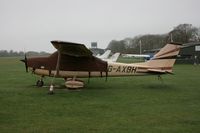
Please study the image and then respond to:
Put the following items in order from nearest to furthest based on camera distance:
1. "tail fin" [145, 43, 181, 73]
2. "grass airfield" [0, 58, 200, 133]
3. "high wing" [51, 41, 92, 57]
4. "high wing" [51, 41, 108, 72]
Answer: "grass airfield" [0, 58, 200, 133] → "high wing" [51, 41, 92, 57] → "high wing" [51, 41, 108, 72] → "tail fin" [145, 43, 181, 73]

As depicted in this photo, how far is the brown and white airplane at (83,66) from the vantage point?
14430 millimetres

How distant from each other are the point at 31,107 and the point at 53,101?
134cm

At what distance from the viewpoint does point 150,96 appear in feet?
40.1

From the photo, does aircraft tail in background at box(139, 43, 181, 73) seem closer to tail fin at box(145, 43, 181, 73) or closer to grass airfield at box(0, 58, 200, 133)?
tail fin at box(145, 43, 181, 73)

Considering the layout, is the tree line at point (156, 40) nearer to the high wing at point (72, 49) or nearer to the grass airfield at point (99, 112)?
the high wing at point (72, 49)

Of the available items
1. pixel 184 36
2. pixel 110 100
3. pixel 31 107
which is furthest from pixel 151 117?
pixel 184 36

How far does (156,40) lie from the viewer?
103 meters

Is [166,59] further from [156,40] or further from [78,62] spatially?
[156,40]

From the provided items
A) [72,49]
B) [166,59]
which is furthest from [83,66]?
[166,59]

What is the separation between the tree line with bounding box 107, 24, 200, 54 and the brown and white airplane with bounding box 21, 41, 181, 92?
181ft

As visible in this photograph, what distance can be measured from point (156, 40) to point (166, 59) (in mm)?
89027

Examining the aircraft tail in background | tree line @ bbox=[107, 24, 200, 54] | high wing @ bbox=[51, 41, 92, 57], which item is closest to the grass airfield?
high wing @ bbox=[51, 41, 92, 57]

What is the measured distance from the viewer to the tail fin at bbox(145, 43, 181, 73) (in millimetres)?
15188

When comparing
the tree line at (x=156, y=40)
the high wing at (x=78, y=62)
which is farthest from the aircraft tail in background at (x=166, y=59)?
the tree line at (x=156, y=40)
